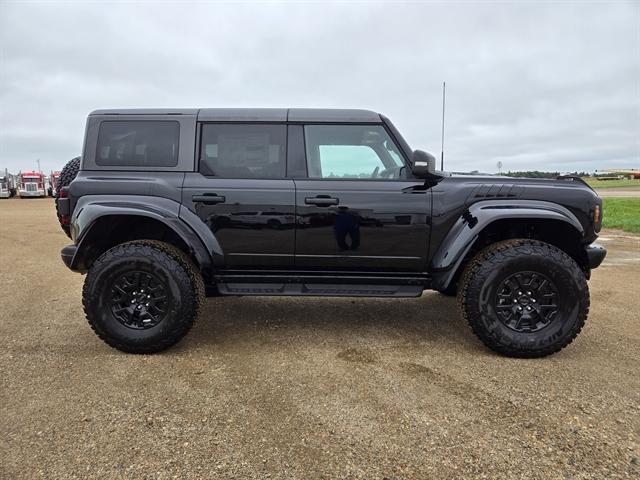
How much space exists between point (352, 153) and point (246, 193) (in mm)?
914

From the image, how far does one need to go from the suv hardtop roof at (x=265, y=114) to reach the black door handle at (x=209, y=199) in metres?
0.63

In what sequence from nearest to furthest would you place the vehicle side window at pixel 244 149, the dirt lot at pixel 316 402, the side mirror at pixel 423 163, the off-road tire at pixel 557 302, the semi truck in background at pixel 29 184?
the dirt lot at pixel 316 402, the off-road tire at pixel 557 302, the side mirror at pixel 423 163, the vehicle side window at pixel 244 149, the semi truck in background at pixel 29 184

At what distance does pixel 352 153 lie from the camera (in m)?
3.48

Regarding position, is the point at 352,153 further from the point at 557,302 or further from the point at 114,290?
the point at 114,290

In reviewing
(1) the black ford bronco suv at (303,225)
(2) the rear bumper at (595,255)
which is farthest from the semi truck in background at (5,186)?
(2) the rear bumper at (595,255)

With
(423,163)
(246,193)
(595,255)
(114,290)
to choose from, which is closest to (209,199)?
(246,193)

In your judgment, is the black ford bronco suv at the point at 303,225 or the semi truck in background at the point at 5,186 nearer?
the black ford bronco suv at the point at 303,225

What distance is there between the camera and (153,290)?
10.4ft

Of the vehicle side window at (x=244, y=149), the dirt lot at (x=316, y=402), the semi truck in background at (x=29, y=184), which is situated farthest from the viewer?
the semi truck in background at (x=29, y=184)

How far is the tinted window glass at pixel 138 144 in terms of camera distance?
3.38 m

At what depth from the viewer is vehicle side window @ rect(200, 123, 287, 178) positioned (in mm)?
3371

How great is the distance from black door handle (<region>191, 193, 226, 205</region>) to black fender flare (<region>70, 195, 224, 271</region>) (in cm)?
13

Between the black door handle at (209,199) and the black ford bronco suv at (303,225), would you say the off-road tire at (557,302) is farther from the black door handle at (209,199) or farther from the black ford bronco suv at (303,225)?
the black door handle at (209,199)

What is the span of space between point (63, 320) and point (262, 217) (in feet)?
7.21
